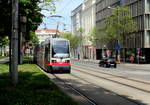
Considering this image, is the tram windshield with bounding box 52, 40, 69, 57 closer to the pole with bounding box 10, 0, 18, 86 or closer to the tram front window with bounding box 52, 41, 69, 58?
the tram front window with bounding box 52, 41, 69, 58

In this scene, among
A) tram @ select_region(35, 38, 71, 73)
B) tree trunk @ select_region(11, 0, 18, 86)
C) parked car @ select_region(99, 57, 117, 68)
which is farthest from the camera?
parked car @ select_region(99, 57, 117, 68)

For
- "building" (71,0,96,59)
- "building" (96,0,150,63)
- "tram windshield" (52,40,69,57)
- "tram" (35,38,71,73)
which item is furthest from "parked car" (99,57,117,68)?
"building" (71,0,96,59)

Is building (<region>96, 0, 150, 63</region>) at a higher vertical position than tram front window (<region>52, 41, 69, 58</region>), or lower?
higher

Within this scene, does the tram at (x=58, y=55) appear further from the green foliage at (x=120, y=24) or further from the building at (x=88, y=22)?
the building at (x=88, y=22)

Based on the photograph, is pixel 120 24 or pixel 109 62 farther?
pixel 120 24

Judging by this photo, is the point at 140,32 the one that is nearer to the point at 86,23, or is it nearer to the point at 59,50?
the point at 59,50

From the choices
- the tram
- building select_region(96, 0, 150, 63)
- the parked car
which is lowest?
the parked car

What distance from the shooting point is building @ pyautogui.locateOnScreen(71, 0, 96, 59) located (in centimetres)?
10800

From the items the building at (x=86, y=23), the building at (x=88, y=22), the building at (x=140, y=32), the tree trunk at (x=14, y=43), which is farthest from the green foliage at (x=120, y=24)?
the tree trunk at (x=14, y=43)

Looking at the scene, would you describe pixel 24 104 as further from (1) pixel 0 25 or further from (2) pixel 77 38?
(2) pixel 77 38

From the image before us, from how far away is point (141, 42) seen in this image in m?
64.7

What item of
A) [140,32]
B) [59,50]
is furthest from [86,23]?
[59,50]

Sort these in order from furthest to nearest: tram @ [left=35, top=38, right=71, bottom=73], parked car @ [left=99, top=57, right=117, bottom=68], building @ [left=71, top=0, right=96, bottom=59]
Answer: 1. building @ [left=71, top=0, right=96, bottom=59]
2. parked car @ [left=99, top=57, right=117, bottom=68]
3. tram @ [left=35, top=38, right=71, bottom=73]

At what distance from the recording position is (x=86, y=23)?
385 ft
